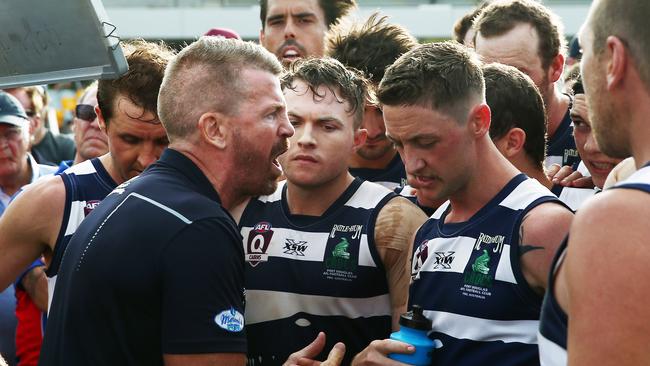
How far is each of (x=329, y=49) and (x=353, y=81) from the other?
1099mm

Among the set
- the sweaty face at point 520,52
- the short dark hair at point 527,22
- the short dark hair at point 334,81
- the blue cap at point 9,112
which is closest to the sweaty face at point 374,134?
the short dark hair at point 334,81

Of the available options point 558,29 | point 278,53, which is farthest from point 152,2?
point 558,29

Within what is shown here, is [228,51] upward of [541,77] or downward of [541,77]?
upward

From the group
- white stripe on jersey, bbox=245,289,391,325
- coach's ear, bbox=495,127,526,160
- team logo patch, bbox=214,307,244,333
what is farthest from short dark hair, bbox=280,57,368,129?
team logo patch, bbox=214,307,244,333

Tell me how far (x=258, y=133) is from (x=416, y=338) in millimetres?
912

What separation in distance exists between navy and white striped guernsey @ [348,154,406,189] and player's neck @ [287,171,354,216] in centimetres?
74

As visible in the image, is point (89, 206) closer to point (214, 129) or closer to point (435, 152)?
point (214, 129)

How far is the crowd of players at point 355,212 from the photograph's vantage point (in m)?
1.99

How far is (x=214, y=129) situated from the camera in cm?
310

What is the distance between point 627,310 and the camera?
178 cm

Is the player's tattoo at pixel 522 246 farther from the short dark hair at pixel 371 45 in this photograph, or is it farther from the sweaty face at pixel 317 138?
the short dark hair at pixel 371 45

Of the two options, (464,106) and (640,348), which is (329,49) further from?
(640,348)

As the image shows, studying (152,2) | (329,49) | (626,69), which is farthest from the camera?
(152,2)

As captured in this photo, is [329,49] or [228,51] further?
[329,49]
